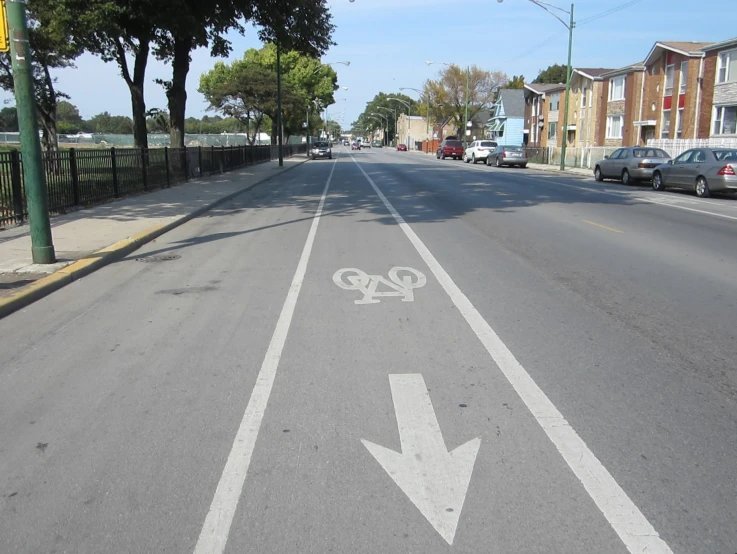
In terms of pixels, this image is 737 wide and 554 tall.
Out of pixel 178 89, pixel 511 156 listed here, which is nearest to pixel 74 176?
pixel 178 89

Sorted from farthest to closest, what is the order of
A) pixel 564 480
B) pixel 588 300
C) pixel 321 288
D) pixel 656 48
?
pixel 656 48
pixel 321 288
pixel 588 300
pixel 564 480

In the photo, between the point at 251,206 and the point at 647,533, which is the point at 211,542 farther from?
the point at 251,206

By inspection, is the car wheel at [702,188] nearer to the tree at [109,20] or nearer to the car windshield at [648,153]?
the car windshield at [648,153]

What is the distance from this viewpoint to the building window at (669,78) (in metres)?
41.5

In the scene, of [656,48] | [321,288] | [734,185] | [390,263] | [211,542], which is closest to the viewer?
[211,542]

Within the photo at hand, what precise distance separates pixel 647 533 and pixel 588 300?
4.57 meters

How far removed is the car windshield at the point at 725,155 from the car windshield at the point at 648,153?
4.68 metres

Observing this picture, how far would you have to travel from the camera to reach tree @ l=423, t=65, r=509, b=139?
92000 millimetres

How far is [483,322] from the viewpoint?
659 centimetres

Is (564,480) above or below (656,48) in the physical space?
below

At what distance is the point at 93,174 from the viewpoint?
53.3ft

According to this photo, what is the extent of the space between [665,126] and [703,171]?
2439 centimetres

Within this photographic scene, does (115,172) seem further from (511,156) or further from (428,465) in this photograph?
(511,156)

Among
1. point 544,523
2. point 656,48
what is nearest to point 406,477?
point 544,523
